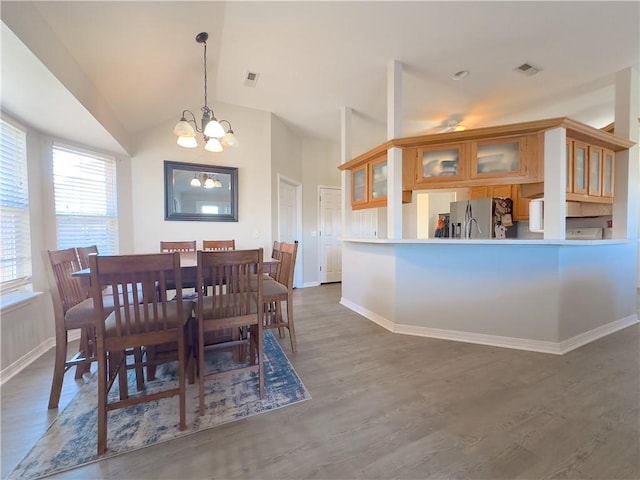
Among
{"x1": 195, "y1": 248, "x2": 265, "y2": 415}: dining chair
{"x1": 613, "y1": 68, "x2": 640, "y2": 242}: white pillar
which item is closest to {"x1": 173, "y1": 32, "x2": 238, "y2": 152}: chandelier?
{"x1": 195, "y1": 248, "x2": 265, "y2": 415}: dining chair

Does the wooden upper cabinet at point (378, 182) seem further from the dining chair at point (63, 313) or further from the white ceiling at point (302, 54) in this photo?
the dining chair at point (63, 313)

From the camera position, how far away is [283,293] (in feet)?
7.77

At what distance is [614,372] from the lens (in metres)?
2.07

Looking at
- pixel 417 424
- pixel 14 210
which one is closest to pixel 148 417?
pixel 417 424

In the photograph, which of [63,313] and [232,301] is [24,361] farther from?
[232,301]

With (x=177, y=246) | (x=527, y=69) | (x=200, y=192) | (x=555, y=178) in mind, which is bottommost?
(x=177, y=246)

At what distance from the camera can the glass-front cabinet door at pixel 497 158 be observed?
2.53m

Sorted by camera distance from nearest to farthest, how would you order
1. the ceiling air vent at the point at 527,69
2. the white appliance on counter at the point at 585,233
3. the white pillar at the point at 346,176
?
the ceiling air vent at the point at 527,69 < the white pillar at the point at 346,176 < the white appliance on counter at the point at 585,233

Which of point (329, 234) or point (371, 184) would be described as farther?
point (329, 234)

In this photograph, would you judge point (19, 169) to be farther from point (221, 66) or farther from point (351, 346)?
point (351, 346)

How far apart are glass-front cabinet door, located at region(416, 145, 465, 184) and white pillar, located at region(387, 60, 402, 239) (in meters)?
0.23

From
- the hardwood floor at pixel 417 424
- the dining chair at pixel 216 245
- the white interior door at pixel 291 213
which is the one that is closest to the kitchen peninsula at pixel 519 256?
the hardwood floor at pixel 417 424

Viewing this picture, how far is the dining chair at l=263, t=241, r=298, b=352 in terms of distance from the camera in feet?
7.75

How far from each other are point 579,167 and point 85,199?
5.39m
